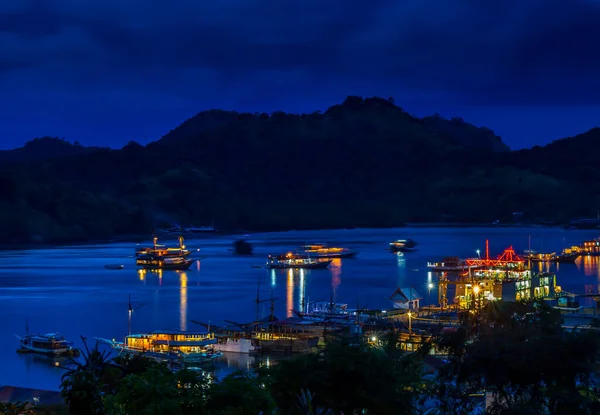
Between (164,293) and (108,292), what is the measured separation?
1.94 m

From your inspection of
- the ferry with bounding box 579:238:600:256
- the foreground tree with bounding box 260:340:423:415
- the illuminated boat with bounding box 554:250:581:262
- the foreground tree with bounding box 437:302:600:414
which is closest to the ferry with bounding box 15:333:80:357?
the foreground tree with bounding box 260:340:423:415

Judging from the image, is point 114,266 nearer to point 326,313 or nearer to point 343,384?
point 326,313

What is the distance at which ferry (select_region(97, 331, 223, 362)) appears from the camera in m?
15.2

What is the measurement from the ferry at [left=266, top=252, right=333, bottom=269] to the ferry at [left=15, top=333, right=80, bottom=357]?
77.5 ft

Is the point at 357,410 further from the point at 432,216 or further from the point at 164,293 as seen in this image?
the point at 432,216

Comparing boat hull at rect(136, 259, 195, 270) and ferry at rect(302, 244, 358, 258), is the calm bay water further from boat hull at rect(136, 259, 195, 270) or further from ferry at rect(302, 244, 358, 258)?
ferry at rect(302, 244, 358, 258)

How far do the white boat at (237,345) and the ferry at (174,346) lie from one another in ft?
0.52

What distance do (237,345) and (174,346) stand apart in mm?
1246

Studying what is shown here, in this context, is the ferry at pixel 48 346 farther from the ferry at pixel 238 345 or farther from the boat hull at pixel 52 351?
the ferry at pixel 238 345

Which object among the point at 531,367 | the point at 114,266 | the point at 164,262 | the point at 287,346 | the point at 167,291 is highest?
the point at 531,367

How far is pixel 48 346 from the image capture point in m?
16.8

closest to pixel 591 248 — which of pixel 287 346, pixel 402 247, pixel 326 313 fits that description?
pixel 402 247

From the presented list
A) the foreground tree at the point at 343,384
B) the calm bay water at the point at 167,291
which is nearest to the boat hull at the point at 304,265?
the calm bay water at the point at 167,291

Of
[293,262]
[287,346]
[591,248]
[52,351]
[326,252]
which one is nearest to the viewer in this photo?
[287,346]
